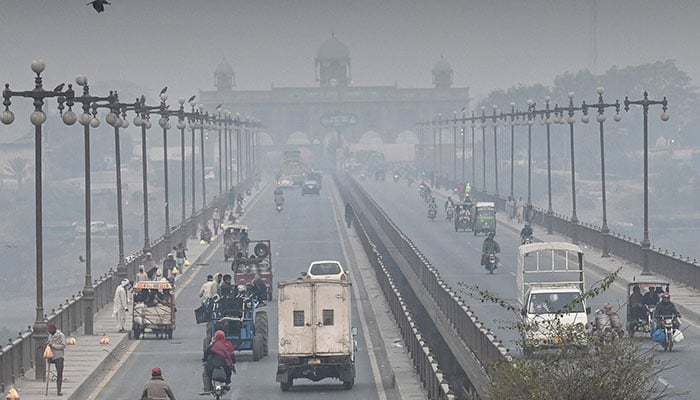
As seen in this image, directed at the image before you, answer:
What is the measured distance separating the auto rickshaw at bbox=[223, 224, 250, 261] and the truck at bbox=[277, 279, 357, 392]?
114ft

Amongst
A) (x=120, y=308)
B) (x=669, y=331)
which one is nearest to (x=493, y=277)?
(x=120, y=308)

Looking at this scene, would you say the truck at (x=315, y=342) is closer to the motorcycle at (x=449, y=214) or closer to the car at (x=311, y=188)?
the motorcycle at (x=449, y=214)

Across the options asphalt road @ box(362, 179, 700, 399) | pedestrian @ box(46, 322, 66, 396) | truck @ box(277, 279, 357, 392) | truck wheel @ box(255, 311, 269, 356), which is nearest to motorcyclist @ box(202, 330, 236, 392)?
truck @ box(277, 279, 357, 392)

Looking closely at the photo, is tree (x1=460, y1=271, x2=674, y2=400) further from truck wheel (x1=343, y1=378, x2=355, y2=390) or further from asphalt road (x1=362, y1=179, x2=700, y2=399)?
truck wheel (x1=343, y1=378, x2=355, y2=390)

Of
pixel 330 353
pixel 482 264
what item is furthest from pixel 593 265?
pixel 330 353

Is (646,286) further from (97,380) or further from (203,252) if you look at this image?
(203,252)

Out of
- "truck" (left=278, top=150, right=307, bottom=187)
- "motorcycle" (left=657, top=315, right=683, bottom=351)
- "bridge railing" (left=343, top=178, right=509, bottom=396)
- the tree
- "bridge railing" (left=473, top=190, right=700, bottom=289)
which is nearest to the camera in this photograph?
the tree

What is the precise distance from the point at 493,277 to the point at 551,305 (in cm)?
2567

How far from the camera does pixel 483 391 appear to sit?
95.2 feet

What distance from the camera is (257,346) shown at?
43.7 meters

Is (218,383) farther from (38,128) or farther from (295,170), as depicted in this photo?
(295,170)

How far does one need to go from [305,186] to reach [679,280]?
9396cm

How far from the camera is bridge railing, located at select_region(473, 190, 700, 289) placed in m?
59.8

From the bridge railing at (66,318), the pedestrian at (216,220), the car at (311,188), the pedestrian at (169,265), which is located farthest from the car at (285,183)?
the pedestrian at (169,265)
